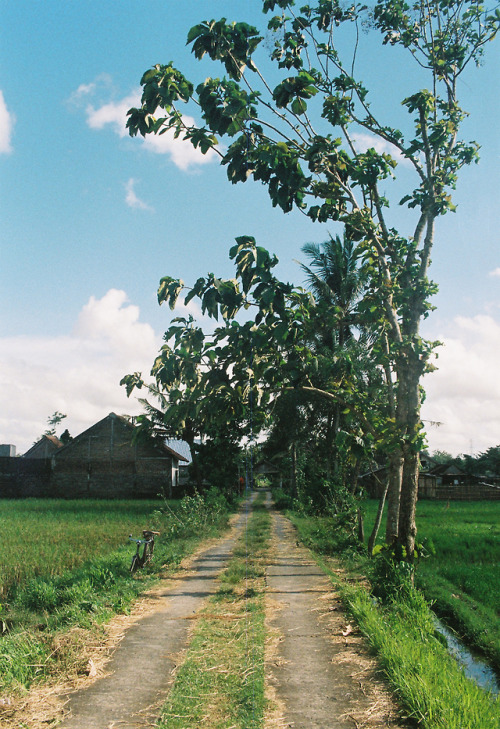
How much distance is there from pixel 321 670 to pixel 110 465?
3353cm

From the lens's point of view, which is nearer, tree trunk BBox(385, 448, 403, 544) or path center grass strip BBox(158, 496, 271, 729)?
path center grass strip BBox(158, 496, 271, 729)

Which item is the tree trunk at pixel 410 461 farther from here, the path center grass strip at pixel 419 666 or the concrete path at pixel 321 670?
the concrete path at pixel 321 670

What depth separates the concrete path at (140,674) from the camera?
4191 mm

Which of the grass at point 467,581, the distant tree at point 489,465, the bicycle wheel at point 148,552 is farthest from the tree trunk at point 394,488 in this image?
the distant tree at point 489,465

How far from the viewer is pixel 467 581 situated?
10.9m

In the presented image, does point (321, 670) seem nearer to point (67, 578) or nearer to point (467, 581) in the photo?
point (67, 578)

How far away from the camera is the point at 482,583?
35.0ft

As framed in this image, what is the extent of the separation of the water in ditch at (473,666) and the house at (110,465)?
1203 inches

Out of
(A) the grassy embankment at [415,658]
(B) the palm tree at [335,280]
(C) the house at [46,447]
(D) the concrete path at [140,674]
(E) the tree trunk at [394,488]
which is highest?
(B) the palm tree at [335,280]

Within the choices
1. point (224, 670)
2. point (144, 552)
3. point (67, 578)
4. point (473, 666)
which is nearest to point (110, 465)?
point (144, 552)

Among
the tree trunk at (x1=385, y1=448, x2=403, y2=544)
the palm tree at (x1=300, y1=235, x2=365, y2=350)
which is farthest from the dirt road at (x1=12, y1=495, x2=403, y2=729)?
the palm tree at (x1=300, y1=235, x2=365, y2=350)

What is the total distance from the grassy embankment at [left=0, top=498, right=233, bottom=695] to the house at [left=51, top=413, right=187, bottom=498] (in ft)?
53.6

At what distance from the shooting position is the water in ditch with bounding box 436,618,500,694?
618cm

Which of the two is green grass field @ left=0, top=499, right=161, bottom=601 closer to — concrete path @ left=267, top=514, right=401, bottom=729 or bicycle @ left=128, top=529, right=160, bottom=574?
bicycle @ left=128, top=529, right=160, bottom=574
